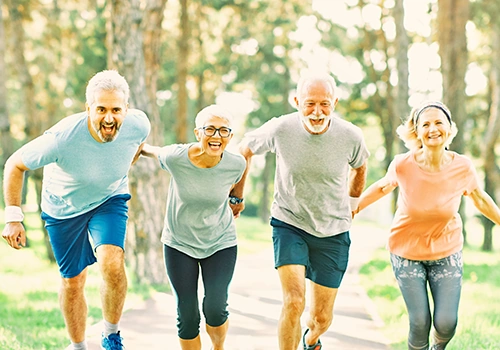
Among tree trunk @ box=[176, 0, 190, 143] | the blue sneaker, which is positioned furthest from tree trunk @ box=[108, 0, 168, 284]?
tree trunk @ box=[176, 0, 190, 143]

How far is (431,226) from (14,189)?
3.22m

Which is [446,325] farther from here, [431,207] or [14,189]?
[14,189]

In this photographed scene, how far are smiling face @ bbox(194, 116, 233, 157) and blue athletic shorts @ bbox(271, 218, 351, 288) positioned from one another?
879 millimetres

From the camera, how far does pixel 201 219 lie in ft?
17.5

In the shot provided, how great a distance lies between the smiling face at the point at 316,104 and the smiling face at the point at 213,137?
663mm

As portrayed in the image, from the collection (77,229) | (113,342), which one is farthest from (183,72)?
(113,342)

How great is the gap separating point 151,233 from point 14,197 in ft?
19.6

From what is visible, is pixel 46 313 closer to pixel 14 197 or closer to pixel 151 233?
pixel 151 233

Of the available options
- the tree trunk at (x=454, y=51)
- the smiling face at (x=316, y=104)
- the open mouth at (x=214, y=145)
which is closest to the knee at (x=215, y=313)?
the open mouth at (x=214, y=145)

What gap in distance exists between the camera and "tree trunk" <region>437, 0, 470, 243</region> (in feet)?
50.6

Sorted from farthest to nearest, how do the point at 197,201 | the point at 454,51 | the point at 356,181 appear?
1. the point at 454,51
2. the point at 356,181
3. the point at 197,201

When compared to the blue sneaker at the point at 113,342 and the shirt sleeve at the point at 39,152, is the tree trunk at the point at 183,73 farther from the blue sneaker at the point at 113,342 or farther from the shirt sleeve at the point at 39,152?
the shirt sleeve at the point at 39,152

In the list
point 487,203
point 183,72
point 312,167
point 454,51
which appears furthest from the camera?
point 183,72

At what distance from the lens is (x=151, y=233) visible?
11.2 m
